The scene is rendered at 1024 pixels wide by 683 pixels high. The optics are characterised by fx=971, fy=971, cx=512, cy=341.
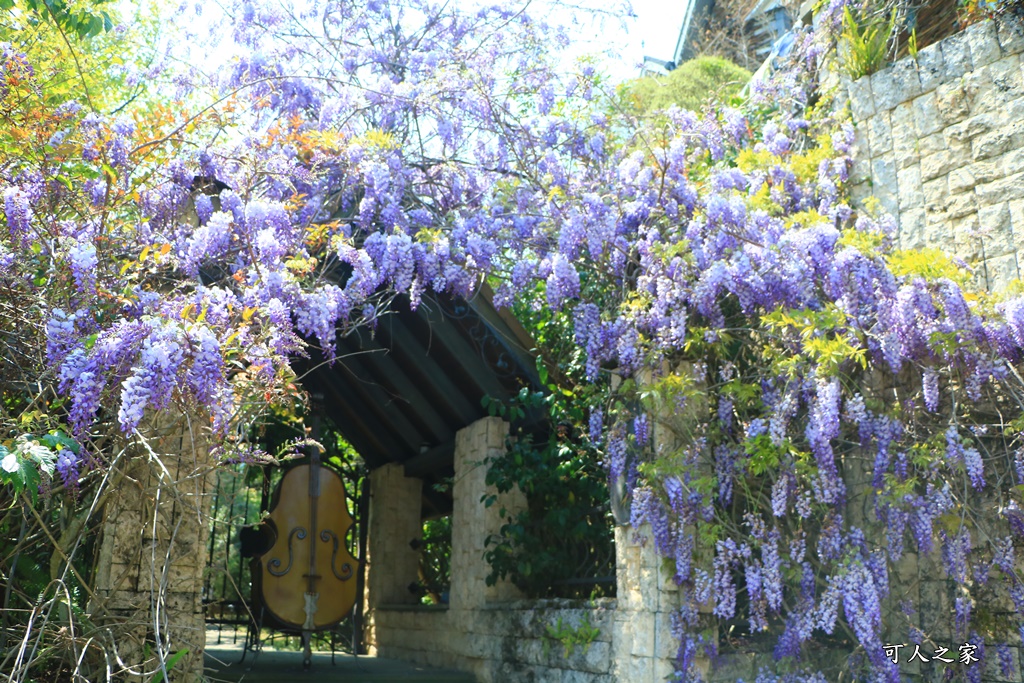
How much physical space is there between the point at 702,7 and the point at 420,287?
25.8 ft

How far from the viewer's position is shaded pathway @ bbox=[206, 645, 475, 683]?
5.22m

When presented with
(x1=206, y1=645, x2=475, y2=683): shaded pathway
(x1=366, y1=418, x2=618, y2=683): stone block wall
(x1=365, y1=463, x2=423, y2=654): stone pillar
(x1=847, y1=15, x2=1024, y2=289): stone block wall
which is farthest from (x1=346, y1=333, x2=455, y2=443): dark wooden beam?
(x1=847, y1=15, x2=1024, y2=289): stone block wall

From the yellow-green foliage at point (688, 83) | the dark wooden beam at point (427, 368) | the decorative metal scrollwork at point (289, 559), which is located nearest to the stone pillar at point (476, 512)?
the dark wooden beam at point (427, 368)

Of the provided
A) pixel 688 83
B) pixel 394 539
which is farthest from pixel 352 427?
pixel 688 83

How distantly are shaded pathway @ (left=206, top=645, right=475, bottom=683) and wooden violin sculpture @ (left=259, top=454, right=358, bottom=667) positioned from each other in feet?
0.83

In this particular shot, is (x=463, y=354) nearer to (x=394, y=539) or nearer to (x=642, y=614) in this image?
(x=642, y=614)

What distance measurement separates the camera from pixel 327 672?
18.3 feet

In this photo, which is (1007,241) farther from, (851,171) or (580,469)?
(580,469)

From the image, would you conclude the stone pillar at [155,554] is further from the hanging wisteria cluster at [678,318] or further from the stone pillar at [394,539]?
the stone pillar at [394,539]

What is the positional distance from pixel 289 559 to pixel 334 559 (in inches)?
11.2

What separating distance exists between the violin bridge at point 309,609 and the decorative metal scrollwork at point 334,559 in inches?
7.9

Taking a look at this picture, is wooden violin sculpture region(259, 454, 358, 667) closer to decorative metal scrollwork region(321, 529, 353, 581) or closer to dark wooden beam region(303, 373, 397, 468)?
decorative metal scrollwork region(321, 529, 353, 581)

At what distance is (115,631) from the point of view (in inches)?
140

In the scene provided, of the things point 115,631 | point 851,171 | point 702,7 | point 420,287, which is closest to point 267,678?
point 115,631
